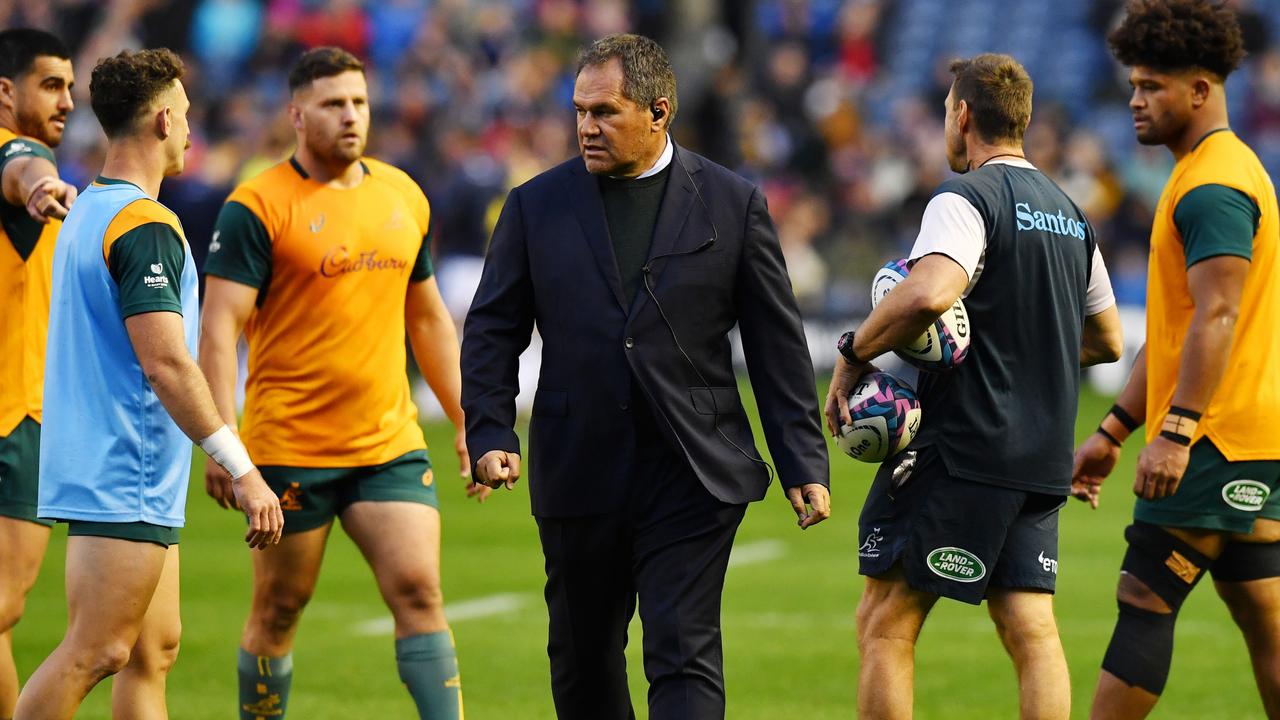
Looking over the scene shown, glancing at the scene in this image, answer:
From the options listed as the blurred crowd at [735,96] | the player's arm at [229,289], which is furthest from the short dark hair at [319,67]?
the blurred crowd at [735,96]

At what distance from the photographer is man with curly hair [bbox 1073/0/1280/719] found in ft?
19.7

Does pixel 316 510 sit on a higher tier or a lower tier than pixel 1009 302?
lower

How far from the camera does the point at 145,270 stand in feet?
18.8

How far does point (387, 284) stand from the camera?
727 centimetres

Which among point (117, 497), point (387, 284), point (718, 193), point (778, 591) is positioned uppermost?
point (718, 193)

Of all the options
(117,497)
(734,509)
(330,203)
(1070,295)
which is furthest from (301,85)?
(1070,295)

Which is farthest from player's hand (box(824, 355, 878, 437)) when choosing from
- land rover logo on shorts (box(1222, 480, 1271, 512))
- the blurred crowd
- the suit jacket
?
the blurred crowd

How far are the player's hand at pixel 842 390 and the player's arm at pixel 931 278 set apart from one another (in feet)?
0.28

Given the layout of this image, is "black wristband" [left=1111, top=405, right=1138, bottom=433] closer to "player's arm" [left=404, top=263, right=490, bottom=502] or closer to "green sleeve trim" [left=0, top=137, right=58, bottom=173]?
"player's arm" [left=404, top=263, right=490, bottom=502]

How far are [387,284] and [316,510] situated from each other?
95 cm

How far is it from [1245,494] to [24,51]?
4.88m

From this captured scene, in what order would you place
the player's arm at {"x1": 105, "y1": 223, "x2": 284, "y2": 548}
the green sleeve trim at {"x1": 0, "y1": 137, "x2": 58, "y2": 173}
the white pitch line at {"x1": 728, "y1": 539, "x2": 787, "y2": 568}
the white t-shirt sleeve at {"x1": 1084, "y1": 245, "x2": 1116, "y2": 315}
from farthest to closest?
the white pitch line at {"x1": 728, "y1": 539, "x2": 787, "y2": 568}, the green sleeve trim at {"x1": 0, "y1": 137, "x2": 58, "y2": 173}, the white t-shirt sleeve at {"x1": 1084, "y1": 245, "x2": 1116, "y2": 315}, the player's arm at {"x1": 105, "y1": 223, "x2": 284, "y2": 548}

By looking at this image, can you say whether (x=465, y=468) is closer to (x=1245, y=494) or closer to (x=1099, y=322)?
(x=1099, y=322)

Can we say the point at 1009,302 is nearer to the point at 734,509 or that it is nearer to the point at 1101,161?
the point at 734,509
